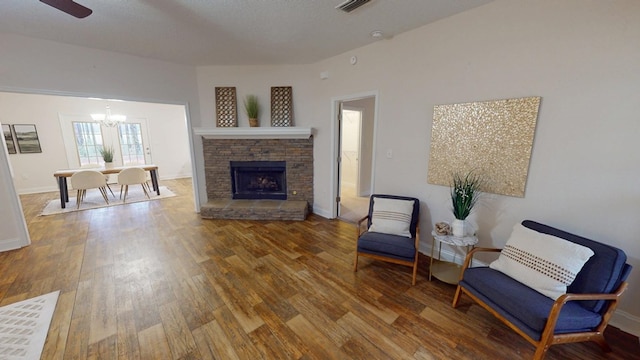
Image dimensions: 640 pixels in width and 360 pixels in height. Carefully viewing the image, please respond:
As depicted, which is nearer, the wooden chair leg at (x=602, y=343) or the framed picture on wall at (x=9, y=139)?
the wooden chair leg at (x=602, y=343)

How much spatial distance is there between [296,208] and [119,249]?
2.47 metres

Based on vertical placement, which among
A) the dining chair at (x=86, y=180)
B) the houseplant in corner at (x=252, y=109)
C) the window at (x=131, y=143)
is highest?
the houseplant in corner at (x=252, y=109)

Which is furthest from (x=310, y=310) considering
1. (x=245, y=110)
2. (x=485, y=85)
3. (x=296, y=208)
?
(x=245, y=110)

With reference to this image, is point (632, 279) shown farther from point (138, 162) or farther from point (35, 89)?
point (138, 162)

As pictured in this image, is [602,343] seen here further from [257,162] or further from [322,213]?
[257,162]

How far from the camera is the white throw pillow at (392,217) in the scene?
262 centimetres

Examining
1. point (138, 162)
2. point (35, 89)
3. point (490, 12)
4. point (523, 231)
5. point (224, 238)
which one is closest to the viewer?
point (523, 231)

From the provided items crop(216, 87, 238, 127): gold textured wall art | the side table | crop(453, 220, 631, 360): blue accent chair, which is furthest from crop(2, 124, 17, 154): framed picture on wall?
crop(453, 220, 631, 360): blue accent chair

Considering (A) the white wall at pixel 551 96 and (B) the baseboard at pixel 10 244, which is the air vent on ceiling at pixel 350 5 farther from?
(B) the baseboard at pixel 10 244

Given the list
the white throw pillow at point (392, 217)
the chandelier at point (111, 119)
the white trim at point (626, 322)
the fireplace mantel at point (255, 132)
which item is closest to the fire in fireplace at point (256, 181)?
the fireplace mantel at point (255, 132)

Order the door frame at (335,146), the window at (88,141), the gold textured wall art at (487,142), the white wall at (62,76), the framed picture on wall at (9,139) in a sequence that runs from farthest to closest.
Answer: the window at (88,141) → the framed picture on wall at (9,139) → the door frame at (335,146) → the white wall at (62,76) → the gold textured wall art at (487,142)

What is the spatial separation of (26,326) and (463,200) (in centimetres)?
378

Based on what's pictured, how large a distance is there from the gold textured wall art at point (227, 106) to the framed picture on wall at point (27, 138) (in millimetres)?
5584

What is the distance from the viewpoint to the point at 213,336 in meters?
1.71
